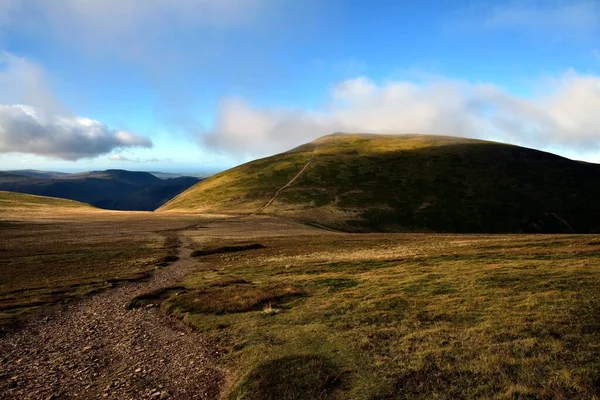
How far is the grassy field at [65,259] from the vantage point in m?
35.3

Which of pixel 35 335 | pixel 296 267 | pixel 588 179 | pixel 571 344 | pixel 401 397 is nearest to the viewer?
pixel 401 397

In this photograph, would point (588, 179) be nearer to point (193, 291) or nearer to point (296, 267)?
point (296, 267)

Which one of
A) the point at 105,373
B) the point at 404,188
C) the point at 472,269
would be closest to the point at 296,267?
the point at 472,269

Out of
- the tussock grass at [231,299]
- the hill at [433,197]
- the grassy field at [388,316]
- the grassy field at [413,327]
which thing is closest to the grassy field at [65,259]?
the grassy field at [388,316]

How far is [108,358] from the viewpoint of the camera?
20.4 m

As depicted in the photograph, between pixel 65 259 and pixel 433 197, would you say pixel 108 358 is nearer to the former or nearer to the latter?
pixel 65 259

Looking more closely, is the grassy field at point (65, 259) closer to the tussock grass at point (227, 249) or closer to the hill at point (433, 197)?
the tussock grass at point (227, 249)

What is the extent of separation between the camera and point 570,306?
68.3ft

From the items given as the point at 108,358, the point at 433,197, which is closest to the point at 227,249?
the point at 108,358

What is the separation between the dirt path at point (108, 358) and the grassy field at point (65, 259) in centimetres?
517

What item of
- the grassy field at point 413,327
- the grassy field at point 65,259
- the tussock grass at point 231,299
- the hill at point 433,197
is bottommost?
the grassy field at point 65,259

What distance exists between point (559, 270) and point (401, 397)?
79.3ft

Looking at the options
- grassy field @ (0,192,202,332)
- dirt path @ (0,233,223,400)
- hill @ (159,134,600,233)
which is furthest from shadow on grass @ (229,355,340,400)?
hill @ (159,134,600,233)

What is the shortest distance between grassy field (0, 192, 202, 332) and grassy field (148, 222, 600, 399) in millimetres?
10676
